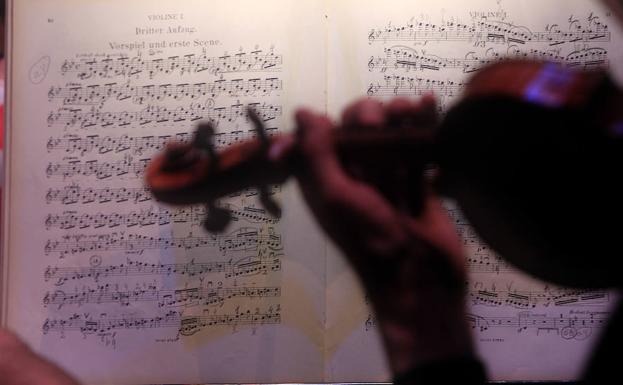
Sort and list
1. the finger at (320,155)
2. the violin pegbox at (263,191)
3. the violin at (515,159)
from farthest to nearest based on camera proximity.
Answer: the violin pegbox at (263,191) < the finger at (320,155) < the violin at (515,159)

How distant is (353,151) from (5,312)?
922mm

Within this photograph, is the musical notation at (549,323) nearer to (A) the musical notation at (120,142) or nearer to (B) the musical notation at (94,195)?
(A) the musical notation at (120,142)

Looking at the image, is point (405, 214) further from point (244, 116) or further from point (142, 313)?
point (142, 313)

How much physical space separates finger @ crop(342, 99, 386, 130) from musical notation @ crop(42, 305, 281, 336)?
47cm

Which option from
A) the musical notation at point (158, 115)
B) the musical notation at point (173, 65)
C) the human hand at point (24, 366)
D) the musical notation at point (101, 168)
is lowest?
the human hand at point (24, 366)

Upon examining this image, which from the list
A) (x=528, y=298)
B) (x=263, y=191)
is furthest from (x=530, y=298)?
(x=263, y=191)

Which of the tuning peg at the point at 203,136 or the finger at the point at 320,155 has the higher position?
the tuning peg at the point at 203,136

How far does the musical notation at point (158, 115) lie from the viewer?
1281 millimetres

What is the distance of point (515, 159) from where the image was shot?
102 cm

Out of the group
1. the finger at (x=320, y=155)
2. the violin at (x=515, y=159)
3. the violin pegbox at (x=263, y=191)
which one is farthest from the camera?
the violin pegbox at (x=263, y=191)

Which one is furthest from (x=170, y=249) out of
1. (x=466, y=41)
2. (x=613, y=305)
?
(x=613, y=305)

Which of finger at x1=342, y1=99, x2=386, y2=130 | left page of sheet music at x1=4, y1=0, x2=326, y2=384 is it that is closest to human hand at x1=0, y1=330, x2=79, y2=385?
left page of sheet music at x1=4, y1=0, x2=326, y2=384

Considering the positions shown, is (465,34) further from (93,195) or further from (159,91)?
(93,195)

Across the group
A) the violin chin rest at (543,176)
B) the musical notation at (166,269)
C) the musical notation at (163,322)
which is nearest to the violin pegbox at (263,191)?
the musical notation at (166,269)
